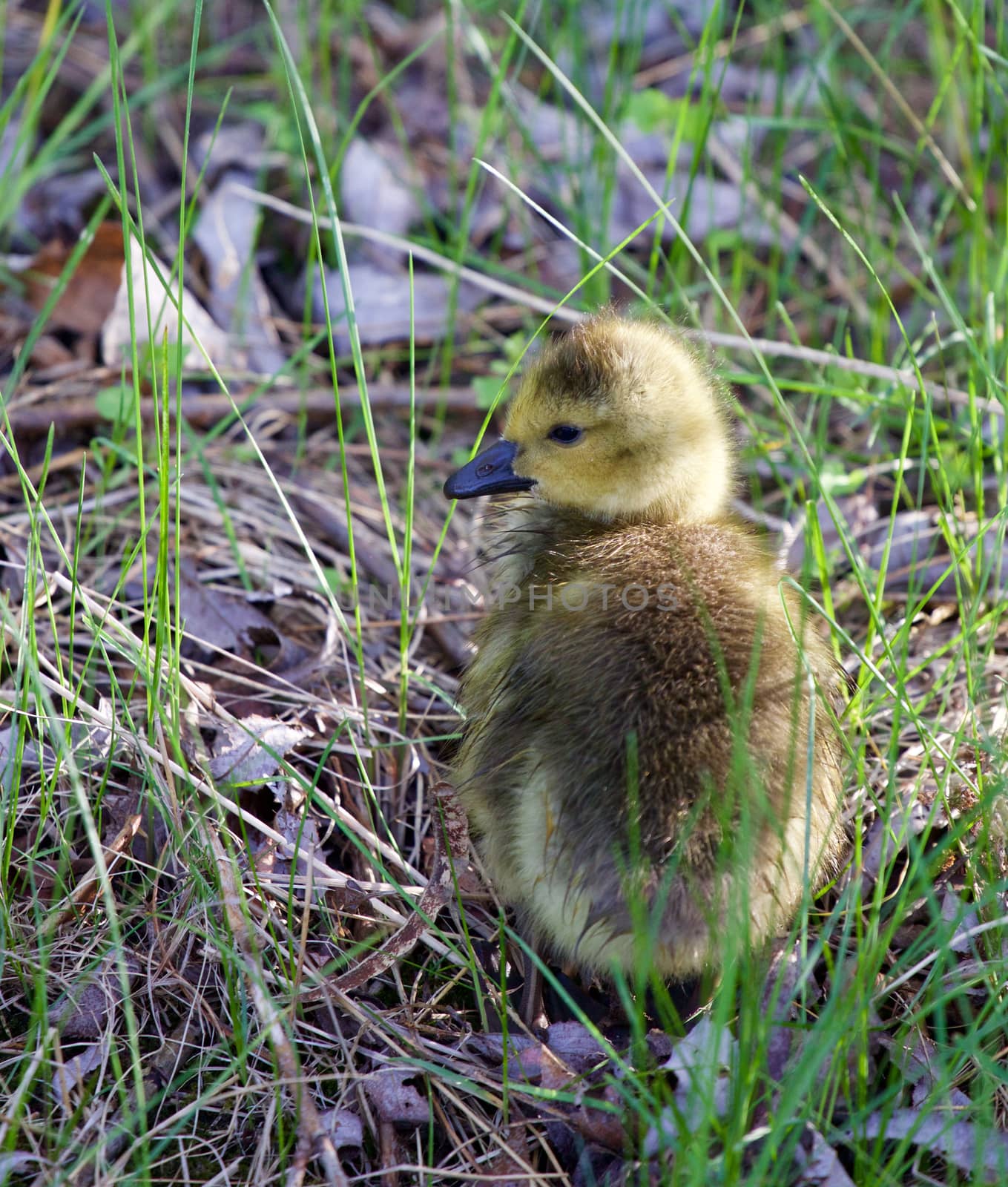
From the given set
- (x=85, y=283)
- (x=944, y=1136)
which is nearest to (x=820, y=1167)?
(x=944, y=1136)

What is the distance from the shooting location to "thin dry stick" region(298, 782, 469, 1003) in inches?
80.0

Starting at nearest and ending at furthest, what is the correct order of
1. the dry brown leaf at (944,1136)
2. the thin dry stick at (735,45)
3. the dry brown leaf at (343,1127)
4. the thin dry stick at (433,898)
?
the dry brown leaf at (944,1136) → the dry brown leaf at (343,1127) → the thin dry stick at (433,898) → the thin dry stick at (735,45)

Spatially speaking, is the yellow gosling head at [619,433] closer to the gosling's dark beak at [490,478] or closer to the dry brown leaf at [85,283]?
the gosling's dark beak at [490,478]

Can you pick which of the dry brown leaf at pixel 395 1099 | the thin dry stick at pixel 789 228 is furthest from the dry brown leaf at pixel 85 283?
the dry brown leaf at pixel 395 1099

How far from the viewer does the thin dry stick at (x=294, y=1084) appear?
67.5 inches

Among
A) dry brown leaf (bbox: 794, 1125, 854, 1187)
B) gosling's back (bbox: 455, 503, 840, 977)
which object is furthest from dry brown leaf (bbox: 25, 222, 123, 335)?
dry brown leaf (bbox: 794, 1125, 854, 1187)

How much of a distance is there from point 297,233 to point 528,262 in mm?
754

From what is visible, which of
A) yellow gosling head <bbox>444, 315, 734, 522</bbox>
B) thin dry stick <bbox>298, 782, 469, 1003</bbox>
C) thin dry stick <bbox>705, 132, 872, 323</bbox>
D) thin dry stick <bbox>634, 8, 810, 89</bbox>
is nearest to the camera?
thin dry stick <bbox>298, 782, 469, 1003</bbox>

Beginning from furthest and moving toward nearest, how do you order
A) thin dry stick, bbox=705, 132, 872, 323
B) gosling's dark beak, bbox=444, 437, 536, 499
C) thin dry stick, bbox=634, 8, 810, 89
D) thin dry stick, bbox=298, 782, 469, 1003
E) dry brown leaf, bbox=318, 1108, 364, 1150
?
thin dry stick, bbox=634, 8, 810, 89 < thin dry stick, bbox=705, 132, 872, 323 < gosling's dark beak, bbox=444, 437, 536, 499 < thin dry stick, bbox=298, 782, 469, 1003 < dry brown leaf, bbox=318, 1108, 364, 1150

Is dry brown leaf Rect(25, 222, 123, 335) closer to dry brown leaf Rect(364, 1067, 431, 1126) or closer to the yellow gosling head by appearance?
the yellow gosling head

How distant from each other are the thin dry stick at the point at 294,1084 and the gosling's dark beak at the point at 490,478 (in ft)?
2.83

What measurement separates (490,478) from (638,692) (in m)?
0.73

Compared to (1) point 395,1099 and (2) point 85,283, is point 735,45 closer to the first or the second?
(2) point 85,283

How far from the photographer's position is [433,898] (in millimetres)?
2148
